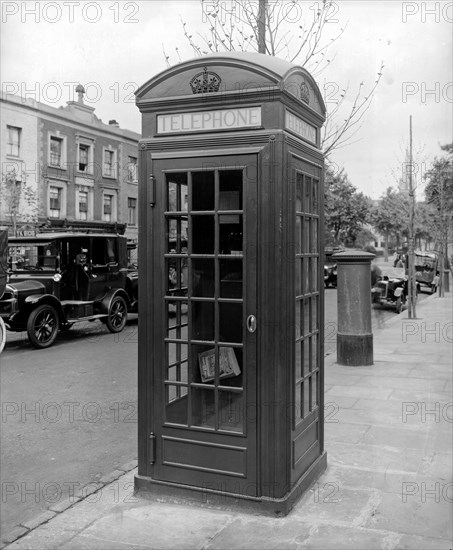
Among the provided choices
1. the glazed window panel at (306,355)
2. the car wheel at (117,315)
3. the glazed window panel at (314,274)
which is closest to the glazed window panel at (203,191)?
the glazed window panel at (314,274)

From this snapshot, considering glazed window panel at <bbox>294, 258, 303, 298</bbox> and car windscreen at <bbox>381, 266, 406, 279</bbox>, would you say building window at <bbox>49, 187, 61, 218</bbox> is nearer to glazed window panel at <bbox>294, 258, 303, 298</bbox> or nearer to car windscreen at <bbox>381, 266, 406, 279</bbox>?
car windscreen at <bbox>381, 266, 406, 279</bbox>

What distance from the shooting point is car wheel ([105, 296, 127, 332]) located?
1304 centimetres

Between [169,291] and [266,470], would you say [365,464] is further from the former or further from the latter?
[169,291]

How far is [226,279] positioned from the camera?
373 cm

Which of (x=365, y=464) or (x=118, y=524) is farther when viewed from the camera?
(x=365, y=464)

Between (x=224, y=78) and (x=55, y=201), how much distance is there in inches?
1198

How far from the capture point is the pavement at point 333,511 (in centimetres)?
332

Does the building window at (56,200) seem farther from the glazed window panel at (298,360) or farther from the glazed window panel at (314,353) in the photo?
the glazed window panel at (298,360)

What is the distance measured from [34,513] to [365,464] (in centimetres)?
248

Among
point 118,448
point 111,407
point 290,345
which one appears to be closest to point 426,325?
point 111,407

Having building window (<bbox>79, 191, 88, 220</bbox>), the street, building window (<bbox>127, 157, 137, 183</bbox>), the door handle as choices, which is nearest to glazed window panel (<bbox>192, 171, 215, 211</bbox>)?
the door handle

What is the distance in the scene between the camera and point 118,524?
3.53 meters

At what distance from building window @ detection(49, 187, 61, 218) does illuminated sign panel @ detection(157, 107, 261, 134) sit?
97.5 ft

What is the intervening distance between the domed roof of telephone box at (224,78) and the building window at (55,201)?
29692 mm
